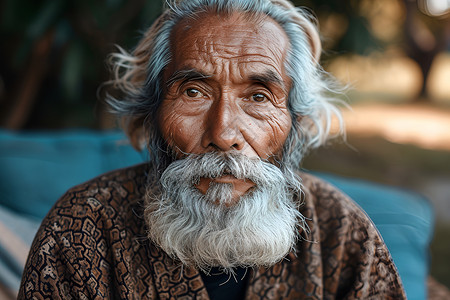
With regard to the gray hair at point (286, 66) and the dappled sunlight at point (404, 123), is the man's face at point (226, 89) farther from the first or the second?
the dappled sunlight at point (404, 123)

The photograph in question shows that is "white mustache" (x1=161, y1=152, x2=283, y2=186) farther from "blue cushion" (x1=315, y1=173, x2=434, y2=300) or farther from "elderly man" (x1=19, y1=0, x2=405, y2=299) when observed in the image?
"blue cushion" (x1=315, y1=173, x2=434, y2=300)

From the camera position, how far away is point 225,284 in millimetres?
1625

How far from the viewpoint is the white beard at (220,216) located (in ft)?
4.57

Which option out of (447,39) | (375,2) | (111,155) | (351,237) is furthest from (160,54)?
(447,39)

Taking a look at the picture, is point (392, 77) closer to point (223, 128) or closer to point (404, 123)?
point (404, 123)

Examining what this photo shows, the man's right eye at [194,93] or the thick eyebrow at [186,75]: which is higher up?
the thick eyebrow at [186,75]

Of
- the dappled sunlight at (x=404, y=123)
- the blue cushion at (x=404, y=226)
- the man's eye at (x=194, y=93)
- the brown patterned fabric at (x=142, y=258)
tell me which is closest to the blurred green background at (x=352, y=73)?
the dappled sunlight at (x=404, y=123)

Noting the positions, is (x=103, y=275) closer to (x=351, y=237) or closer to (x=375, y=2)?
(x=351, y=237)

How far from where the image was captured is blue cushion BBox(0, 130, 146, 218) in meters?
2.79

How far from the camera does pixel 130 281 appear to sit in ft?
4.91

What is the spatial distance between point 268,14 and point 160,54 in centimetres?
41

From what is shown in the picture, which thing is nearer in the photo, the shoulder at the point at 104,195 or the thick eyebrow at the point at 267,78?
the thick eyebrow at the point at 267,78

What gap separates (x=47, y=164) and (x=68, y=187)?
23 cm

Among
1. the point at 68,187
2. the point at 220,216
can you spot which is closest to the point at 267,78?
the point at 220,216
